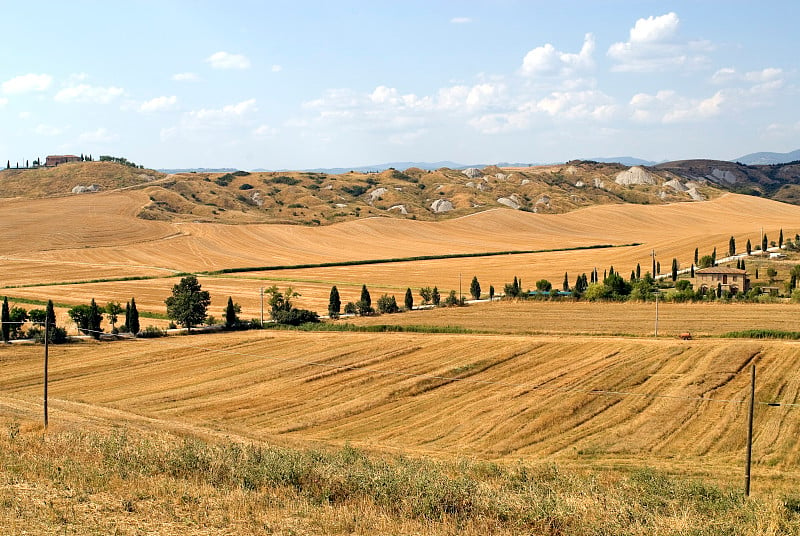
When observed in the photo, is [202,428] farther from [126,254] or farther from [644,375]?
[126,254]

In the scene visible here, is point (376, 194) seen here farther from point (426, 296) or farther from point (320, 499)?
point (320, 499)

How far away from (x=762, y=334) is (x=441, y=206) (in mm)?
130967

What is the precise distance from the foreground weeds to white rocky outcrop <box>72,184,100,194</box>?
15690cm

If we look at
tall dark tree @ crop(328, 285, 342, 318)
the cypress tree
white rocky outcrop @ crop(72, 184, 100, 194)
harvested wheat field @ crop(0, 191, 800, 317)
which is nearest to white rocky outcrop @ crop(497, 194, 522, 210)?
harvested wheat field @ crop(0, 191, 800, 317)

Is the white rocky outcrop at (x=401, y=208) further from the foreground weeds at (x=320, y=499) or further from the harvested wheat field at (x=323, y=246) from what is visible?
the foreground weeds at (x=320, y=499)

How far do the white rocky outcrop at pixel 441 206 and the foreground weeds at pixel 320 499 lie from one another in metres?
153

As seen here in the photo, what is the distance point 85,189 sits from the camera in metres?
166

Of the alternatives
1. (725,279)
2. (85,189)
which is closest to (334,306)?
(725,279)

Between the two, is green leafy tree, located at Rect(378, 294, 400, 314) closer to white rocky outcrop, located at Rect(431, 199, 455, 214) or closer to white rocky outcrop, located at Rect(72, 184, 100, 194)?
white rocky outcrop, located at Rect(431, 199, 455, 214)

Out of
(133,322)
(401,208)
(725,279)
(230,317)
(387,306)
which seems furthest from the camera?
(401,208)

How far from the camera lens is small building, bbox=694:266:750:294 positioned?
65.6 metres

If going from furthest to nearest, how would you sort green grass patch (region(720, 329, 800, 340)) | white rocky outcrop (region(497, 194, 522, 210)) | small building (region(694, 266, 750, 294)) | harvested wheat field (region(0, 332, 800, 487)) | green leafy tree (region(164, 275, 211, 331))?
white rocky outcrop (region(497, 194, 522, 210)) < small building (region(694, 266, 750, 294)) < green leafy tree (region(164, 275, 211, 331)) < green grass patch (region(720, 329, 800, 340)) < harvested wheat field (region(0, 332, 800, 487))

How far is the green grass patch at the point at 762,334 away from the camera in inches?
1715

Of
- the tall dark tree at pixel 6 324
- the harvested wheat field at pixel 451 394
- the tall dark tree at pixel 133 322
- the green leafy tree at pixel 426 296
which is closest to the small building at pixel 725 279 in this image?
the green leafy tree at pixel 426 296
